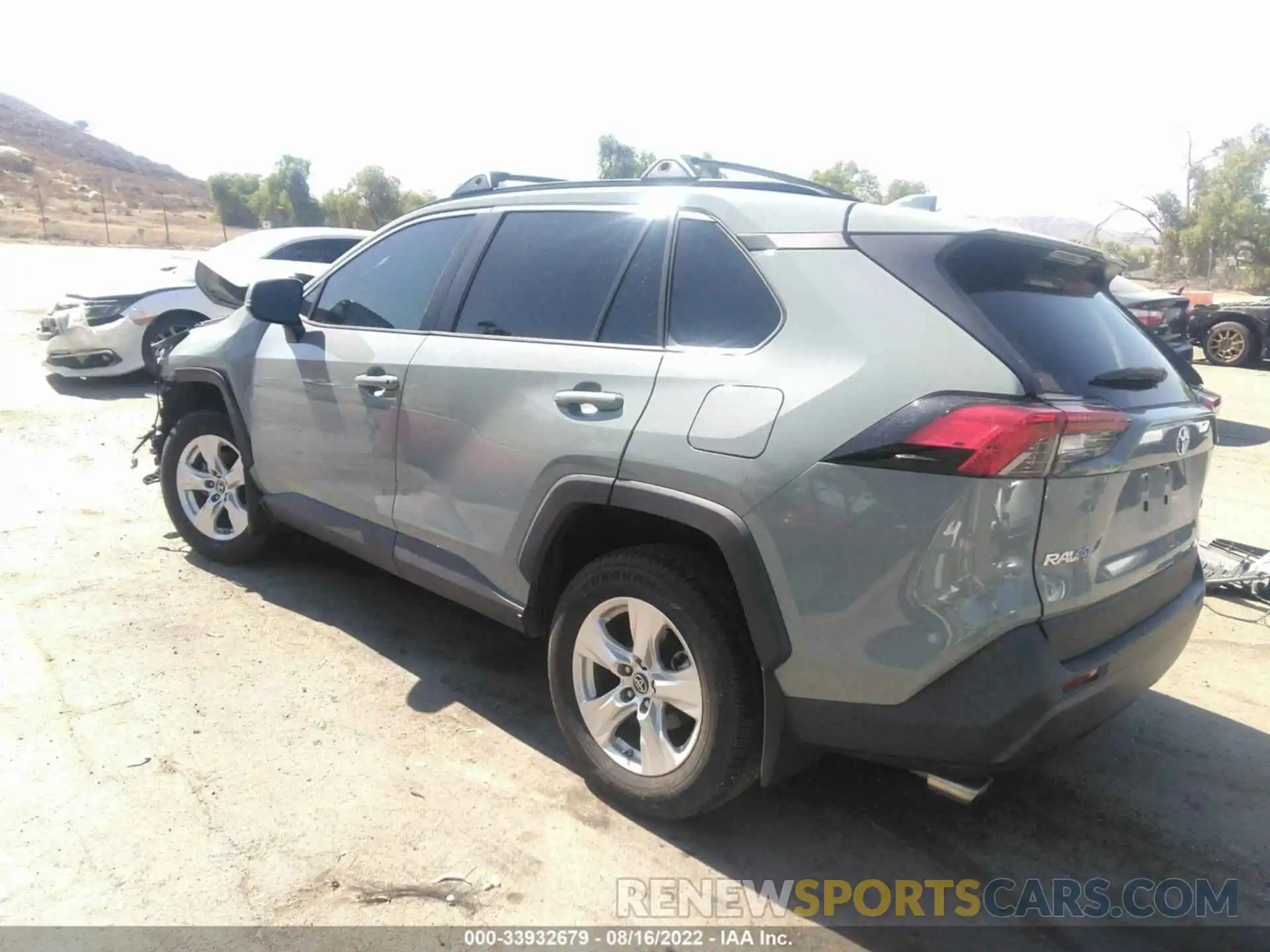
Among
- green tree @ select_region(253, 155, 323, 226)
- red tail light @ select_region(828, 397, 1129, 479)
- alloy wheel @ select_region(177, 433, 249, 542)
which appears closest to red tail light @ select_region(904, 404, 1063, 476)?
red tail light @ select_region(828, 397, 1129, 479)

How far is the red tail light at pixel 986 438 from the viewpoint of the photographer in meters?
2.03

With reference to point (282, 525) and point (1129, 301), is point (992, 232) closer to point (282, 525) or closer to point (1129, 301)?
point (282, 525)

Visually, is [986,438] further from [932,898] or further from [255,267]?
[255,267]

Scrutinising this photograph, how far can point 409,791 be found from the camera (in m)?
2.90

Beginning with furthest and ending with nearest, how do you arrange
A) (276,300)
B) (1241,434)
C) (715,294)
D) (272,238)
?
(272,238)
(1241,434)
(276,300)
(715,294)

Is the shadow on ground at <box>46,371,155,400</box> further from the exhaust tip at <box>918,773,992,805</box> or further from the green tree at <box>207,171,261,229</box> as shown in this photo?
the green tree at <box>207,171,261,229</box>

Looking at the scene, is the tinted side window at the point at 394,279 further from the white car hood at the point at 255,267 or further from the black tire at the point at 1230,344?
the black tire at the point at 1230,344

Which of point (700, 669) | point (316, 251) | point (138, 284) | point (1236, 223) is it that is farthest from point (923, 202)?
point (1236, 223)

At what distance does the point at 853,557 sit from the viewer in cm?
218

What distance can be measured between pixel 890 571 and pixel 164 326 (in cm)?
939

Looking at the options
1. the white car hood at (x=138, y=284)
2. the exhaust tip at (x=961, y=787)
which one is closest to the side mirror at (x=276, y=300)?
the exhaust tip at (x=961, y=787)

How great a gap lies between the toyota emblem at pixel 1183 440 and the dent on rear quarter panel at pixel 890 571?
71 centimetres

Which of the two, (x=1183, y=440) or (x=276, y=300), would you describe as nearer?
(x=1183, y=440)

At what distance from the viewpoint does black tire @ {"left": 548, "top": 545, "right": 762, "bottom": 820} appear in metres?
2.46
